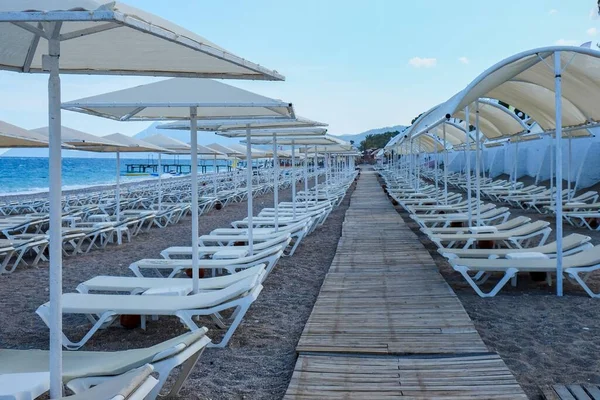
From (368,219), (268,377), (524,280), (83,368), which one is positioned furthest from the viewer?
(368,219)

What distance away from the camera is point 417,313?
4.42m

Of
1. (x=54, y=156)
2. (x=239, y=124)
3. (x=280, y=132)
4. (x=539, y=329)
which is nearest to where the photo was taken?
(x=54, y=156)

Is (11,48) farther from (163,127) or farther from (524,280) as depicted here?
(524,280)

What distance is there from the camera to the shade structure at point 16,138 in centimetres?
605

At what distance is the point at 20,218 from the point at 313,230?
5382 millimetres

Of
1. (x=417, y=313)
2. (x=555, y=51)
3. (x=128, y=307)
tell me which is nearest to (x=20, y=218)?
(x=128, y=307)

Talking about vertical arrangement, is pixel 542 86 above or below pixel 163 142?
Result: above

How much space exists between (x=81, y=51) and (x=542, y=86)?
5.78 metres

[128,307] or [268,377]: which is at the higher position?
[128,307]

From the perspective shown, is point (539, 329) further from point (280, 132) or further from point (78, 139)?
point (78, 139)

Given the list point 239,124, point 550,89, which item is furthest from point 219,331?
point 550,89

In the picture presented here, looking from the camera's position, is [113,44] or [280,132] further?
[280,132]

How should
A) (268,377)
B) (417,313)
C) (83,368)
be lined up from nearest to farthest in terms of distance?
(83,368)
(268,377)
(417,313)

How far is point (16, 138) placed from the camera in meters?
6.16
